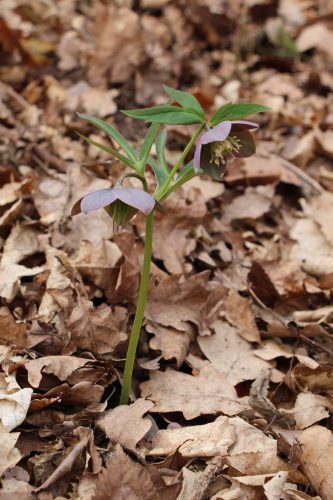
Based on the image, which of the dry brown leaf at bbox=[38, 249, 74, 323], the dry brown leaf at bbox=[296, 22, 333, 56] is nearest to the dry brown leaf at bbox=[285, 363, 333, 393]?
the dry brown leaf at bbox=[38, 249, 74, 323]

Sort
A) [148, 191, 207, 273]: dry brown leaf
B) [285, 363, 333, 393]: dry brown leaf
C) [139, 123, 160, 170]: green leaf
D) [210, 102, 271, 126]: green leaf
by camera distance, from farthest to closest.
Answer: [148, 191, 207, 273]: dry brown leaf → [285, 363, 333, 393]: dry brown leaf → [139, 123, 160, 170]: green leaf → [210, 102, 271, 126]: green leaf

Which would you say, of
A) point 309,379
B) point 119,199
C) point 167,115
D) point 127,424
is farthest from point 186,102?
A: point 309,379

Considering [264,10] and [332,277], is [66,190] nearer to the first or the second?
[332,277]

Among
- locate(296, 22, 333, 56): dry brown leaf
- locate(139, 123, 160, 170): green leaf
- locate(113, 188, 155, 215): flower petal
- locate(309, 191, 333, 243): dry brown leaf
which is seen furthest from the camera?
locate(296, 22, 333, 56): dry brown leaf

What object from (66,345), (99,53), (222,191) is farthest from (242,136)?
(99,53)

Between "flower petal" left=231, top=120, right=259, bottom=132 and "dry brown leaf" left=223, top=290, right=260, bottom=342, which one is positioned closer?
"flower petal" left=231, top=120, right=259, bottom=132

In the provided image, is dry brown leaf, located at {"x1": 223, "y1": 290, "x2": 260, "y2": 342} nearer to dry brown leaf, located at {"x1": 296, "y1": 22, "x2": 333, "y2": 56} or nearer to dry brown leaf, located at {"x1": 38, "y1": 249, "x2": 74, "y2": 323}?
dry brown leaf, located at {"x1": 38, "y1": 249, "x2": 74, "y2": 323}

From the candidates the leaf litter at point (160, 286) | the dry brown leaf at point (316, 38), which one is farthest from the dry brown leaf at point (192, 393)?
the dry brown leaf at point (316, 38)
